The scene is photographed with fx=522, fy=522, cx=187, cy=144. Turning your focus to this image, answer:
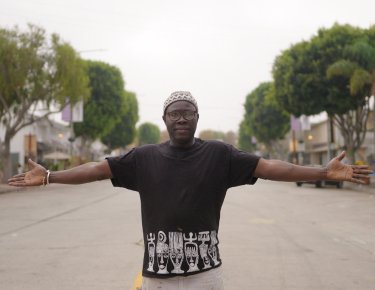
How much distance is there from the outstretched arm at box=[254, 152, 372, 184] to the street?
3550 millimetres

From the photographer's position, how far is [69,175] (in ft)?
10.5

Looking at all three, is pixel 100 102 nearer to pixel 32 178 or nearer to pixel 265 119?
pixel 265 119

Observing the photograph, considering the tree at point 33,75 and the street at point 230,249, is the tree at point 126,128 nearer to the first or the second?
the tree at point 33,75

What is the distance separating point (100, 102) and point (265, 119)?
68.6 ft

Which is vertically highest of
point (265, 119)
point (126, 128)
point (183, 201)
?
point (265, 119)

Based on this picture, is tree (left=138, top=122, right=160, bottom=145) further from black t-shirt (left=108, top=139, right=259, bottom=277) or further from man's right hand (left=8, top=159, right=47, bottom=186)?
black t-shirt (left=108, top=139, right=259, bottom=277)

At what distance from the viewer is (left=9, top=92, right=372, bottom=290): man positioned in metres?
2.81

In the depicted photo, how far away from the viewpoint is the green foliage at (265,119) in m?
64.3

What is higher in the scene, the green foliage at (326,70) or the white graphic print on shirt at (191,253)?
the green foliage at (326,70)

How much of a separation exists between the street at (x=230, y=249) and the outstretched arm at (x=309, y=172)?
355cm

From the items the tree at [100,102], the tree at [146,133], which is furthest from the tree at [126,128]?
the tree at [146,133]

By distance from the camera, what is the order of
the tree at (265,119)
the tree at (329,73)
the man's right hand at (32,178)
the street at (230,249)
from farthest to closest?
1. the tree at (265,119)
2. the tree at (329,73)
3. the street at (230,249)
4. the man's right hand at (32,178)

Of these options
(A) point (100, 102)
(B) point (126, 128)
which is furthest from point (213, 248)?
(B) point (126, 128)

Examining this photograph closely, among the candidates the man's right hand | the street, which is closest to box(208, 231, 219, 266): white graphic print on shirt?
the man's right hand
